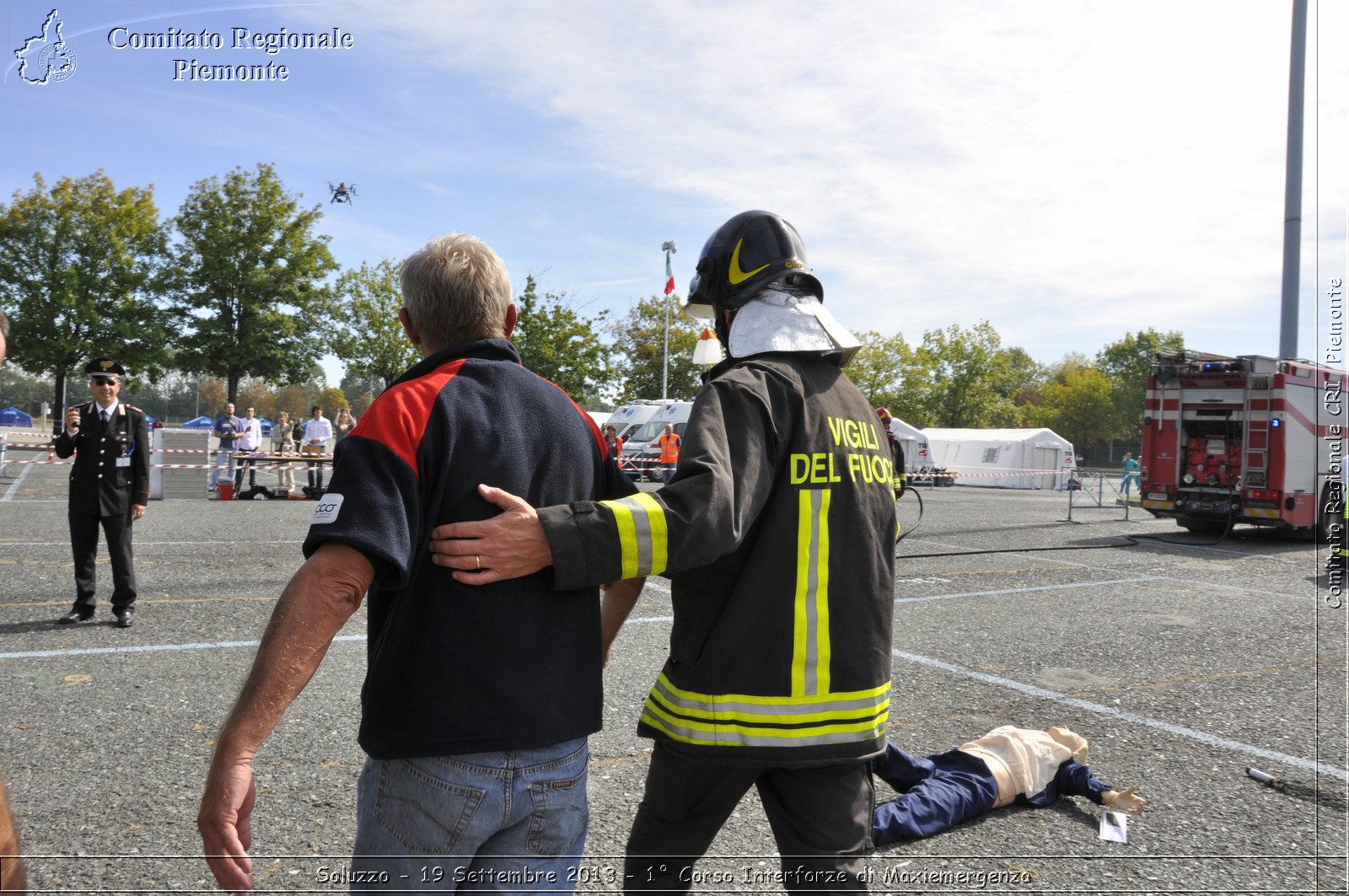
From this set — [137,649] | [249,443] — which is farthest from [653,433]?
[137,649]

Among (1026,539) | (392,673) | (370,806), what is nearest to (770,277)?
(392,673)

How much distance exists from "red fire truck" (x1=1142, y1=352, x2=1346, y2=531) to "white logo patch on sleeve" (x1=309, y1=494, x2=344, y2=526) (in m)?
16.4

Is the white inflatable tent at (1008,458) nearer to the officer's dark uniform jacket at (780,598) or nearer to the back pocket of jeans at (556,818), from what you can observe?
the officer's dark uniform jacket at (780,598)

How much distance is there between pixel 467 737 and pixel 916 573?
929 cm

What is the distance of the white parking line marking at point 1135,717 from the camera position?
4426mm

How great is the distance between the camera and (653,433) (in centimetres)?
2820

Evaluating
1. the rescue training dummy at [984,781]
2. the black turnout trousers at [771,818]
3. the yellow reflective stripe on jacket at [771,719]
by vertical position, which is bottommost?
the rescue training dummy at [984,781]

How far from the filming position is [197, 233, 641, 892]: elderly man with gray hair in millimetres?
1619

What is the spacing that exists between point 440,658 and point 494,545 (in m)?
0.24

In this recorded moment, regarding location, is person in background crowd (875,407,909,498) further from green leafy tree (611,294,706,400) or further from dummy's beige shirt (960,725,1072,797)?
green leafy tree (611,294,706,400)

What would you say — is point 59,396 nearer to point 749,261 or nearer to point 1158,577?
point 1158,577

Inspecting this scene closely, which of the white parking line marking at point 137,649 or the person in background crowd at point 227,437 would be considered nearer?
the white parking line marking at point 137,649

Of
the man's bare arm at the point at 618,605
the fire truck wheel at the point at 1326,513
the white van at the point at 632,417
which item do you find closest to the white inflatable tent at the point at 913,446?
the white van at the point at 632,417

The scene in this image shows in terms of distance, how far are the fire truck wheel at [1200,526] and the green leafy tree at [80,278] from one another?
111 feet
